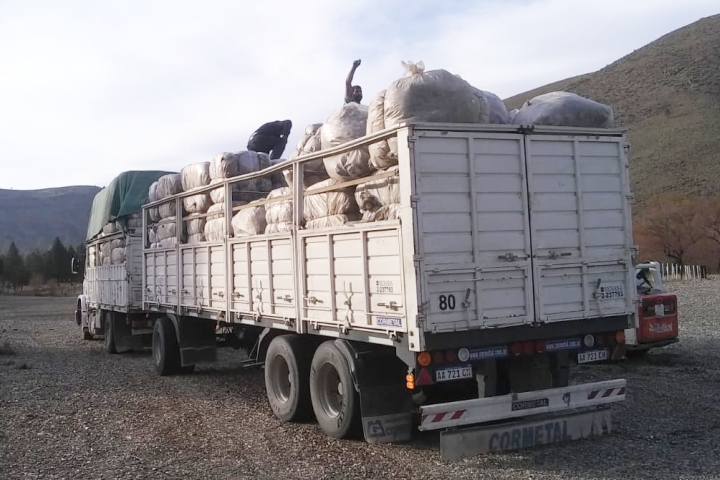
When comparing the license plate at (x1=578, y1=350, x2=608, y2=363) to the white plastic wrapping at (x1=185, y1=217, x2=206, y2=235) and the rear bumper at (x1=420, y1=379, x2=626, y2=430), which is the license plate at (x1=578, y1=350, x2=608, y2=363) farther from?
the white plastic wrapping at (x1=185, y1=217, x2=206, y2=235)

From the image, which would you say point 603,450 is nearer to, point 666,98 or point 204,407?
point 204,407

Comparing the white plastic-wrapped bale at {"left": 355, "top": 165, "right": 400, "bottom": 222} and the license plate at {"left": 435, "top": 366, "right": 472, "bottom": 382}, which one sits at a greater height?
the white plastic-wrapped bale at {"left": 355, "top": 165, "right": 400, "bottom": 222}

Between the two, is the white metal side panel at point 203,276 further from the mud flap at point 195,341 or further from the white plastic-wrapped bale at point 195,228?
the mud flap at point 195,341

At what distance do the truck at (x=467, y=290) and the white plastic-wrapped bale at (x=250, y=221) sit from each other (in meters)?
0.89

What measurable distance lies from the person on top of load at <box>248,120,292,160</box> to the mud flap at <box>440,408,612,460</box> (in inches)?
267

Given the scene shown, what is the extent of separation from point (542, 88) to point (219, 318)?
106 m

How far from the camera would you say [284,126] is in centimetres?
1213

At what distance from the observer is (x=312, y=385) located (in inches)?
293

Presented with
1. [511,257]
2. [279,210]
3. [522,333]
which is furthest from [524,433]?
[279,210]

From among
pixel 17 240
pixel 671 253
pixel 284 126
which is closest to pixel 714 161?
pixel 671 253

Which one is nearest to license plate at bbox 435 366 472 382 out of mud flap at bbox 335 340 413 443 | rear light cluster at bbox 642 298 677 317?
mud flap at bbox 335 340 413 443

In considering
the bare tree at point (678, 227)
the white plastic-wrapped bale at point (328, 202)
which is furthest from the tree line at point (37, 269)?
the white plastic-wrapped bale at point (328, 202)

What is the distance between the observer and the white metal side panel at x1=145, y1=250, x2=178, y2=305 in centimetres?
1127

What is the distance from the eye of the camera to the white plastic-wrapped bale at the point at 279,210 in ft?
26.6
